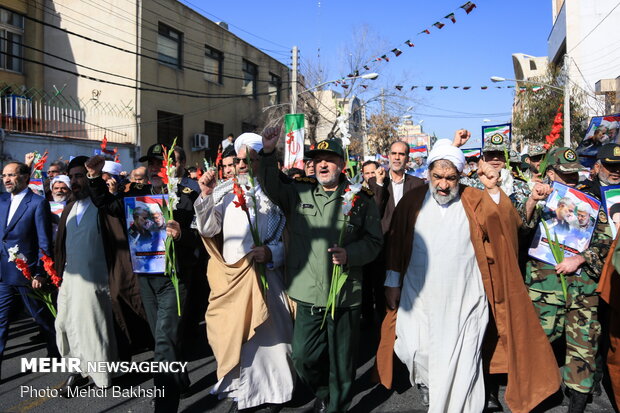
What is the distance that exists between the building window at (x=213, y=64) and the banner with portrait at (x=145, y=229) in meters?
20.2

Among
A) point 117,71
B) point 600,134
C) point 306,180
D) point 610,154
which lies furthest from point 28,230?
point 117,71

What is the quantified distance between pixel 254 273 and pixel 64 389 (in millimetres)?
2094

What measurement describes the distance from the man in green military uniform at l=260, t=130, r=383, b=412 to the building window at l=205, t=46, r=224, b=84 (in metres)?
20.9

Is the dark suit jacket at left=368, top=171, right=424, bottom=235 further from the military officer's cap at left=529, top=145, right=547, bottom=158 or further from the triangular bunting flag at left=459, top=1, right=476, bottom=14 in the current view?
the triangular bunting flag at left=459, top=1, right=476, bottom=14

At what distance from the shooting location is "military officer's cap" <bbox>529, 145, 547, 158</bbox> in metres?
5.81

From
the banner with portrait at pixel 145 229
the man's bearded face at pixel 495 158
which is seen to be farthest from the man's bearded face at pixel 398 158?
the banner with portrait at pixel 145 229

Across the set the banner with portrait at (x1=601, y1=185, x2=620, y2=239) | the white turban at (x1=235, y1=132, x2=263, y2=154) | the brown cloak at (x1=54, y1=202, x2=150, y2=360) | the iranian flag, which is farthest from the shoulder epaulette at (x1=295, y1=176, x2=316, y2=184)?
the iranian flag

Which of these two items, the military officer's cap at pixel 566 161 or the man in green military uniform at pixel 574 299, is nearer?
the man in green military uniform at pixel 574 299

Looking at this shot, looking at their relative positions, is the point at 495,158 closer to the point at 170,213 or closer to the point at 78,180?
the point at 170,213

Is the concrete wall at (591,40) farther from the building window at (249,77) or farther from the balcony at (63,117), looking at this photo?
the balcony at (63,117)

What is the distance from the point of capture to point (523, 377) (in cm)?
383

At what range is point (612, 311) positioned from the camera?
163 inches

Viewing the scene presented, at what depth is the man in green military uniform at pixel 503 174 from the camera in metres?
4.58

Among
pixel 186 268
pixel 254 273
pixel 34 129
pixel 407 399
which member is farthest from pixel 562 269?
pixel 34 129
